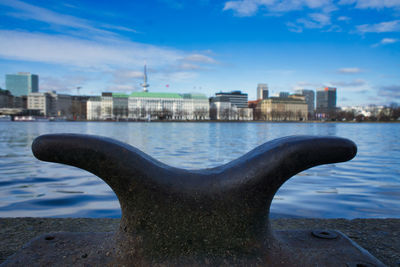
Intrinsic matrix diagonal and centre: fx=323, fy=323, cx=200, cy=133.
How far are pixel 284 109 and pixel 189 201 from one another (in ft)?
523

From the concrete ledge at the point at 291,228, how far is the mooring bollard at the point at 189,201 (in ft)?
2.32

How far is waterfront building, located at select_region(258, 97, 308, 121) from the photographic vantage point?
146125mm

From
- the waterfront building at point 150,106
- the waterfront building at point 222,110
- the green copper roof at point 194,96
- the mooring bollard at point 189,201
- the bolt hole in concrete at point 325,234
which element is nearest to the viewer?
the mooring bollard at point 189,201

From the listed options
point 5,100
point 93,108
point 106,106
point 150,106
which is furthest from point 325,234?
point 5,100

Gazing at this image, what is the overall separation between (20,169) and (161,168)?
869cm

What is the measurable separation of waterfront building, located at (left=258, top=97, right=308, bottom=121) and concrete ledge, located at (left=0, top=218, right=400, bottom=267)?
143979mm

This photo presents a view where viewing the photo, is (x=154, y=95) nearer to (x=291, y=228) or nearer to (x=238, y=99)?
(x=238, y=99)

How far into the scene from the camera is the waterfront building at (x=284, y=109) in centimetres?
14612

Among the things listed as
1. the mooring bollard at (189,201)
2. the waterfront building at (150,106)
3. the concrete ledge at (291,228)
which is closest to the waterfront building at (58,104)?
the waterfront building at (150,106)

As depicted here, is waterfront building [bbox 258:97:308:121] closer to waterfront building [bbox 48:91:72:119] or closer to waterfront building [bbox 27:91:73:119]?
waterfront building [bbox 27:91:73:119]

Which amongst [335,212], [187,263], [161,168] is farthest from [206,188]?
[335,212]

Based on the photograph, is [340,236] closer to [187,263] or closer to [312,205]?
[187,263]

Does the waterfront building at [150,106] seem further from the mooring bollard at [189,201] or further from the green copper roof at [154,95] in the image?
the mooring bollard at [189,201]

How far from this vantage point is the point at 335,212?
511 cm
